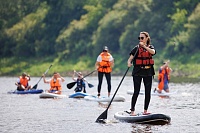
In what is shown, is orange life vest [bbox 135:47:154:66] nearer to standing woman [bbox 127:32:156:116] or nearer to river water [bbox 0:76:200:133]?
standing woman [bbox 127:32:156:116]

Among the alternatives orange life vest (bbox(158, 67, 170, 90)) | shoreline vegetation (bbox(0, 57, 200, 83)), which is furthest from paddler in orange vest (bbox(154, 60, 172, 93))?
shoreline vegetation (bbox(0, 57, 200, 83))

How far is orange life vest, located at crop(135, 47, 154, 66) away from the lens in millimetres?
17672

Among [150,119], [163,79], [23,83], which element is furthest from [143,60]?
[23,83]

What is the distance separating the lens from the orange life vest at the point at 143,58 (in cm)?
1767

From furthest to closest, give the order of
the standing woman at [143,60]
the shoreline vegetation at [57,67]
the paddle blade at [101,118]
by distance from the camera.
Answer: the shoreline vegetation at [57,67] < the paddle blade at [101,118] < the standing woman at [143,60]

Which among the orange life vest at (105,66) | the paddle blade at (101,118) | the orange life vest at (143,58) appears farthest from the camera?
the orange life vest at (105,66)

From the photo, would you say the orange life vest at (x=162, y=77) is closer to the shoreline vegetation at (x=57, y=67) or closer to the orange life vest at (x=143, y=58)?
the orange life vest at (x=143, y=58)

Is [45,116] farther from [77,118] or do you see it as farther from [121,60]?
[121,60]

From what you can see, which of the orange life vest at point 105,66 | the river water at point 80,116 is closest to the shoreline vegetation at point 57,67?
the orange life vest at point 105,66

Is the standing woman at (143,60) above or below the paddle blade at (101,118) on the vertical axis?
above

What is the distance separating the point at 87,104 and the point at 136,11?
5307 centimetres

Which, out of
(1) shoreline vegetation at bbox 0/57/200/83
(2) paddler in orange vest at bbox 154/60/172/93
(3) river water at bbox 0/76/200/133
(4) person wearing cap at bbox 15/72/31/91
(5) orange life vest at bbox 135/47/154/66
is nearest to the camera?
(3) river water at bbox 0/76/200/133

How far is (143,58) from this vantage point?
17.7 m

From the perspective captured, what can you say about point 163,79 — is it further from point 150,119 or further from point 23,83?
point 150,119
